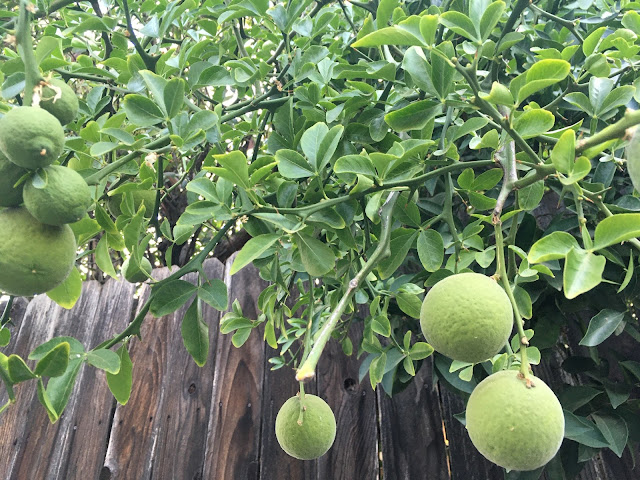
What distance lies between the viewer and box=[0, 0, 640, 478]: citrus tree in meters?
0.58

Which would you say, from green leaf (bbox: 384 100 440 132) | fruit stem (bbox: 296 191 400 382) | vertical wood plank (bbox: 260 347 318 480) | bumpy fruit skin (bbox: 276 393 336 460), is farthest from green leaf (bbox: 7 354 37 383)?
vertical wood plank (bbox: 260 347 318 480)

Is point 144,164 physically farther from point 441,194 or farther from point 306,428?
point 441,194

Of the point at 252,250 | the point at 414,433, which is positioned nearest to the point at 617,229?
the point at 252,250

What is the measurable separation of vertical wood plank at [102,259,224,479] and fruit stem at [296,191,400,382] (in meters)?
1.11

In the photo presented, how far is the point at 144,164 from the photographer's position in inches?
35.4

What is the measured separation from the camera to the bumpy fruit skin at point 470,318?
595 mm

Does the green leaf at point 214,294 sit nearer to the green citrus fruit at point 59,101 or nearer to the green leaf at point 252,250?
the green leaf at point 252,250

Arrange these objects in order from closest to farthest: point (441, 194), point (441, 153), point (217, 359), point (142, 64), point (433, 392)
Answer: point (441, 153), point (142, 64), point (441, 194), point (433, 392), point (217, 359)

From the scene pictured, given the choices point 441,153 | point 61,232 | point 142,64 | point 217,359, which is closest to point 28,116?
point 61,232

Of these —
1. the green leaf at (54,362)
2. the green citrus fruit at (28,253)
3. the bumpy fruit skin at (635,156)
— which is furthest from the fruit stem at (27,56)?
the bumpy fruit skin at (635,156)

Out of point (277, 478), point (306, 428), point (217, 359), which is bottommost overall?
point (277, 478)

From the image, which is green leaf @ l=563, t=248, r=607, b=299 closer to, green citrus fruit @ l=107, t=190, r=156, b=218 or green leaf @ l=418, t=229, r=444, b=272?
green leaf @ l=418, t=229, r=444, b=272

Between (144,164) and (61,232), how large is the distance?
11.6 inches

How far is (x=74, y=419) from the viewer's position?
168 centimetres
